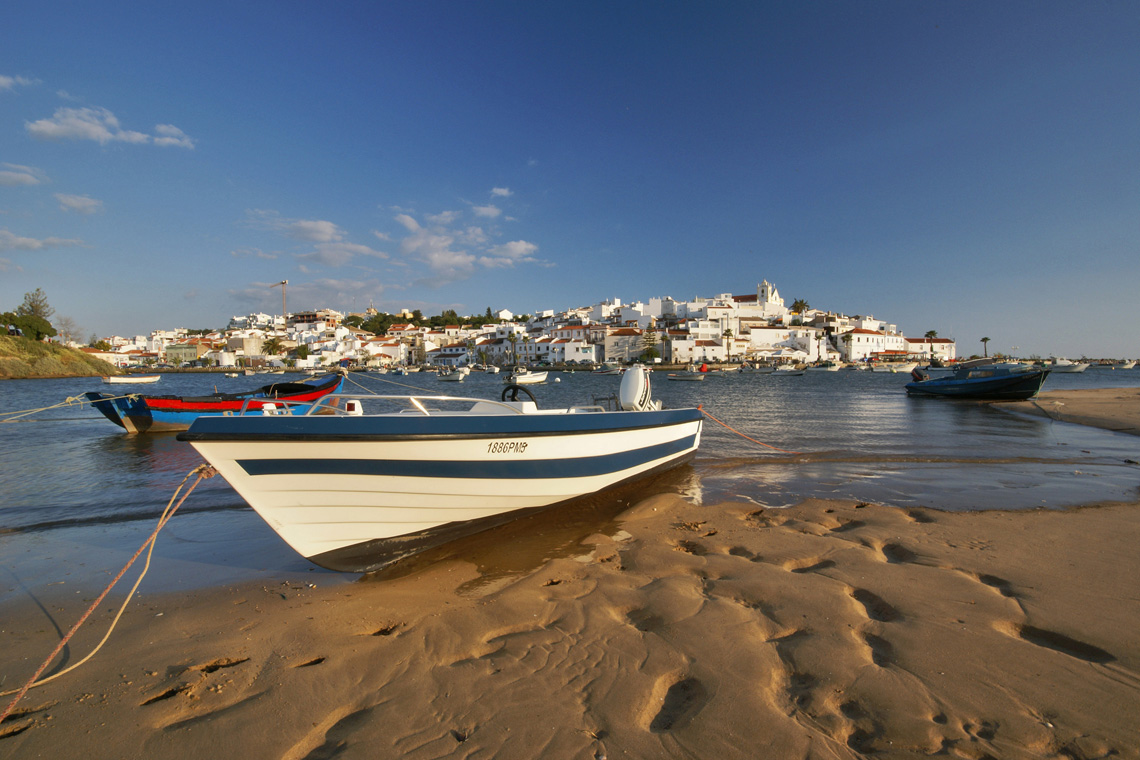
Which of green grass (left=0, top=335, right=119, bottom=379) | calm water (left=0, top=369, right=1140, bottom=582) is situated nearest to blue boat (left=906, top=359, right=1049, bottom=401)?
calm water (left=0, top=369, right=1140, bottom=582)

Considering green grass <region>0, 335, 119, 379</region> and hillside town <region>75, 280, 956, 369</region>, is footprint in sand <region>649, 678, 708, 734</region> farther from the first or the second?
hillside town <region>75, 280, 956, 369</region>

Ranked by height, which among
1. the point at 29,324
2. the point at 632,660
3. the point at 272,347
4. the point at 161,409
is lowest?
the point at 632,660

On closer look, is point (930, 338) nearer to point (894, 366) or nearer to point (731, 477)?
point (894, 366)

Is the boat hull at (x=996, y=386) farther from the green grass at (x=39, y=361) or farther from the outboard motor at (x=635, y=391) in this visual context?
the green grass at (x=39, y=361)

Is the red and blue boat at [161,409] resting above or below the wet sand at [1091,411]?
above

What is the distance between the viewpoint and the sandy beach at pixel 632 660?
7.82ft

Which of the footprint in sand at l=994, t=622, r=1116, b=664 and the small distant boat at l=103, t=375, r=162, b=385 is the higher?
the small distant boat at l=103, t=375, r=162, b=385

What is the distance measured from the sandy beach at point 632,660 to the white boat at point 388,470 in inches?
16.9

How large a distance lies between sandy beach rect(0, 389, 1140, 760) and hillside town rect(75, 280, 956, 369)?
91.6 metres

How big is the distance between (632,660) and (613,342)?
97178 millimetres

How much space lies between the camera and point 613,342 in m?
99.4

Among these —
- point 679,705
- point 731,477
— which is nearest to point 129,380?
point 731,477

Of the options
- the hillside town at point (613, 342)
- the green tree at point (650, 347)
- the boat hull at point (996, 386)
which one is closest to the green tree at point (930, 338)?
the hillside town at point (613, 342)

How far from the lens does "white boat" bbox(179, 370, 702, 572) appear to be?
3.92 m
